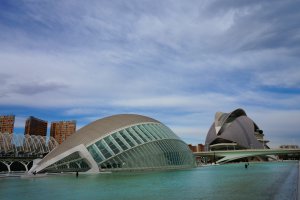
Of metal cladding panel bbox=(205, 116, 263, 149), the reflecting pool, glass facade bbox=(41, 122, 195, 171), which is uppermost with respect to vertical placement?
metal cladding panel bbox=(205, 116, 263, 149)

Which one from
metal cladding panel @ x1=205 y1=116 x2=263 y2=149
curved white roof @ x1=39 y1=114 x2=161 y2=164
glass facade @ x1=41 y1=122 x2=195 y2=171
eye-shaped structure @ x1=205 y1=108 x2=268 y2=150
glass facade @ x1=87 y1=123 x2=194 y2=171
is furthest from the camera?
metal cladding panel @ x1=205 y1=116 x2=263 y2=149

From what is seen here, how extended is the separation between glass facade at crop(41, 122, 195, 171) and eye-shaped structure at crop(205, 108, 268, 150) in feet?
286

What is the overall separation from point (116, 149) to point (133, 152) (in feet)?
6.90

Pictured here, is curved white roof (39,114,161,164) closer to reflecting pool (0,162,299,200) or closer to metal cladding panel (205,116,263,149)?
reflecting pool (0,162,299,200)

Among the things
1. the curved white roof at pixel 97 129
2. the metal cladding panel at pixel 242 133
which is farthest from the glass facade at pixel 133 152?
the metal cladding panel at pixel 242 133

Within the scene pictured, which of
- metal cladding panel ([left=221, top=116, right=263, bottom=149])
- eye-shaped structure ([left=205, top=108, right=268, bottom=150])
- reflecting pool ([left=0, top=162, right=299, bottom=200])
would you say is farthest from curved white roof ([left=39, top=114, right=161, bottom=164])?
metal cladding panel ([left=221, top=116, right=263, bottom=149])

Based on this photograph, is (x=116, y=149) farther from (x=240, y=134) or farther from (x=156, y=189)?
(x=240, y=134)

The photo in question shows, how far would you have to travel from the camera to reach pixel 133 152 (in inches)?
1380

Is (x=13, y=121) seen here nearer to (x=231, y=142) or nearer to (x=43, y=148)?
(x=43, y=148)

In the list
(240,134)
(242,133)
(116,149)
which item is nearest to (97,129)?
(116,149)

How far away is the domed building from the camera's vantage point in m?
33.0

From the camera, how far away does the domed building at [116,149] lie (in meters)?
33.0

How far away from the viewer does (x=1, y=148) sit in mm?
60438

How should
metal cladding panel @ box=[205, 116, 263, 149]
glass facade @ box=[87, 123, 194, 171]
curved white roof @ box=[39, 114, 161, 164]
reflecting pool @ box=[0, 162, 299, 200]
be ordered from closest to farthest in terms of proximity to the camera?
reflecting pool @ box=[0, 162, 299, 200]
glass facade @ box=[87, 123, 194, 171]
curved white roof @ box=[39, 114, 161, 164]
metal cladding panel @ box=[205, 116, 263, 149]
